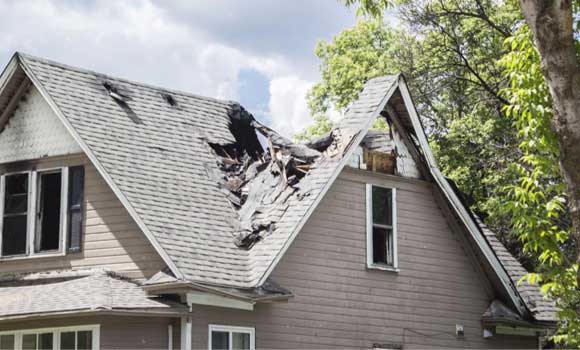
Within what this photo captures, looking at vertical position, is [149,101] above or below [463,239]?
above

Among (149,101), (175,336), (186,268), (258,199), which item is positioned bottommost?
(175,336)

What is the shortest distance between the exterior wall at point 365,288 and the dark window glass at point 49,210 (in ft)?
12.0

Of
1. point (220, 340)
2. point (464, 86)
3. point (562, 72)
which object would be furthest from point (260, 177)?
point (464, 86)

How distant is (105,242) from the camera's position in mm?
19125

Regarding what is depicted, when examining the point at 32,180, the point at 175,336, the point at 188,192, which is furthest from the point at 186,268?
the point at 32,180

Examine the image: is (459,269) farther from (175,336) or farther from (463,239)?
(175,336)

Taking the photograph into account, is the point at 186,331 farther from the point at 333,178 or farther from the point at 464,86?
the point at 464,86

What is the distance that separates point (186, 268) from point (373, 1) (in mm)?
5192

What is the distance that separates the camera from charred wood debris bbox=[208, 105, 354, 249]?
20.0 metres

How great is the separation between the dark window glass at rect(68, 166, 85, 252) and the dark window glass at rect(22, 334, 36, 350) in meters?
1.78

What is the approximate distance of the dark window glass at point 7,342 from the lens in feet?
61.2

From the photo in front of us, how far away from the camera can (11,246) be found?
66.8ft

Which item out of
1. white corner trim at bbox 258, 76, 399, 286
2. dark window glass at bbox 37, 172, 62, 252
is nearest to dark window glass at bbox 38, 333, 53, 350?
dark window glass at bbox 37, 172, 62, 252

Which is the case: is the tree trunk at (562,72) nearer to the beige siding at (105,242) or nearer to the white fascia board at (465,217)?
the beige siding at (105,242)
